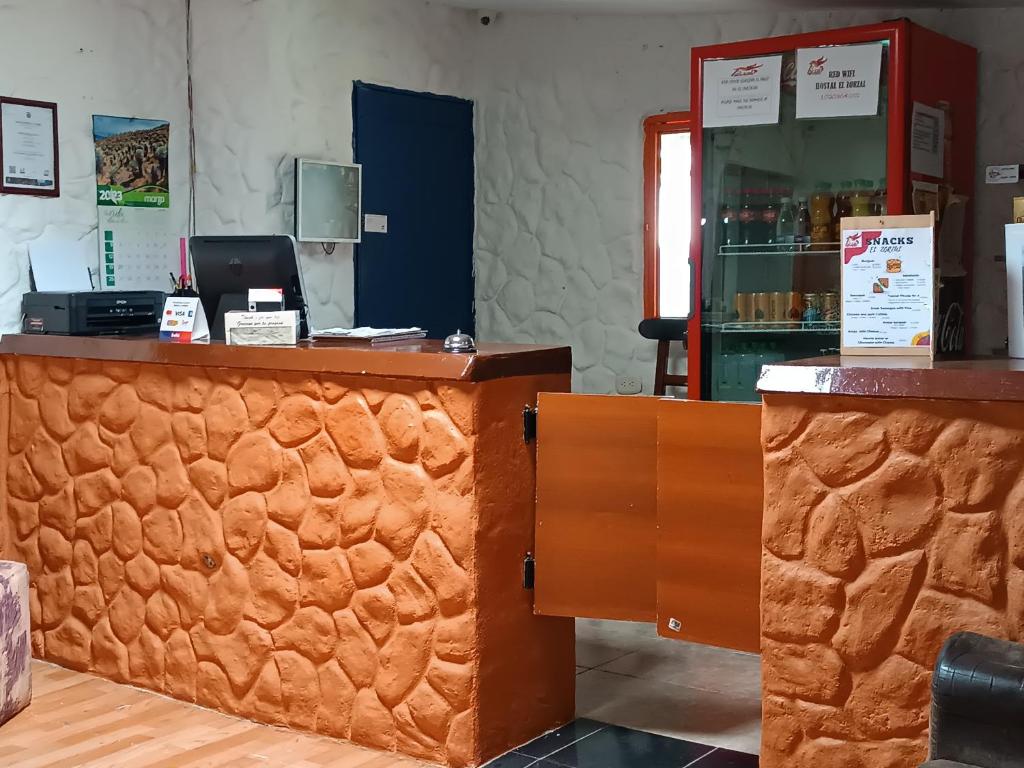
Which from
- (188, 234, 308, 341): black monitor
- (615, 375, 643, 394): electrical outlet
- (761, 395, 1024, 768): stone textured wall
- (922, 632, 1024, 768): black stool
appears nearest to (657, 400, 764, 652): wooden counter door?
(761, 395, 1024, 768): stone textured wall

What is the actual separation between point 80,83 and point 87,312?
979 mm

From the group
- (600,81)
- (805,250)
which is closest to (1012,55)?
(805,250)

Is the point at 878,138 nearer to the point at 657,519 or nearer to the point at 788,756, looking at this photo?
the point at 657,519

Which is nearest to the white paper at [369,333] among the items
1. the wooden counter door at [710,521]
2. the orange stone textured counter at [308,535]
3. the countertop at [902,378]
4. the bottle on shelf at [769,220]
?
the orange stone textured counter at [308,535]

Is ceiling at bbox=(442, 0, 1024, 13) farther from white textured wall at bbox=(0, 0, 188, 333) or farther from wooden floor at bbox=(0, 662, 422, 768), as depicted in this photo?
wooden floor at bbox=(0, 662, 422, 768)

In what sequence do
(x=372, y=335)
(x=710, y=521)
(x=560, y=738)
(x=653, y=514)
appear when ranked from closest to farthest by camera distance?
Answer: (x=710, y=521)
(x=653, y=514)
(x=560, y=738)
(x=372, y=335)

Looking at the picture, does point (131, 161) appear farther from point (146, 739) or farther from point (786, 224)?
point (786, 224)

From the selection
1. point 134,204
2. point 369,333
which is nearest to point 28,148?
point 134,204

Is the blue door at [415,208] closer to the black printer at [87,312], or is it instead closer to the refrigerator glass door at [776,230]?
the black printer at [87,312]

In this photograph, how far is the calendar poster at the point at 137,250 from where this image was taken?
4.65 m

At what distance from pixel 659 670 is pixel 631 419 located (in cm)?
123

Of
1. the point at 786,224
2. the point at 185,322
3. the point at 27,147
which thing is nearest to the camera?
the point at 185,322

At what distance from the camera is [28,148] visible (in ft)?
14.4

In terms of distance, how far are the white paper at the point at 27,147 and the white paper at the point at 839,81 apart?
2813 millimetres
